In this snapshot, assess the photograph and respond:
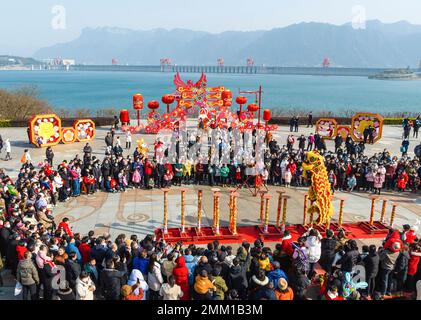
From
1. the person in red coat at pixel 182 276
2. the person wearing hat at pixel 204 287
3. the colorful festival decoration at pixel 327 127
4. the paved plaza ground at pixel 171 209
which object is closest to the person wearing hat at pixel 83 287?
the person in red coat at pixel 182 276

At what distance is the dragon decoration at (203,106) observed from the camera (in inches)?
1099

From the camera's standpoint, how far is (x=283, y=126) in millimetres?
35000

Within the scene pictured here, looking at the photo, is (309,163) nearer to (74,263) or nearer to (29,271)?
(74,263)

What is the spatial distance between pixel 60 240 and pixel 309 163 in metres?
8.01

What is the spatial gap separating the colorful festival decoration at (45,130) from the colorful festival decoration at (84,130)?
1.47m

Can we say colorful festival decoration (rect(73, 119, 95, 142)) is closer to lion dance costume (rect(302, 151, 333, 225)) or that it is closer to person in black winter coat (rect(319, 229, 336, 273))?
lion dance costume (rect(302, 151, 333, 225))

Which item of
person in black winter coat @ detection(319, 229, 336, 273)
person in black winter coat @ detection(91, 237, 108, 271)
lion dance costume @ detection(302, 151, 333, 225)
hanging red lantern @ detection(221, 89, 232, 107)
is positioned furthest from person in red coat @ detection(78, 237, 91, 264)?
hanging red lantern @ detection(221, 89, 232, 107)

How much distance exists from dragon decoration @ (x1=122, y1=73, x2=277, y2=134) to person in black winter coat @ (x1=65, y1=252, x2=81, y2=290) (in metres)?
19.8

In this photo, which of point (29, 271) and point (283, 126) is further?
point (283, 126)

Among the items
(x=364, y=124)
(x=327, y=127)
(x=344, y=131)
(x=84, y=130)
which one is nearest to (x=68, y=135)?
(x=84, y=130)

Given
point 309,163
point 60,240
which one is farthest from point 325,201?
point 60,240

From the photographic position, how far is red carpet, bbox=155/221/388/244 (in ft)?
40.2
